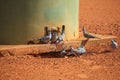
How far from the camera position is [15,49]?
850 centimetres

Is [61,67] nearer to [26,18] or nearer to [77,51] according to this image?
[77,51]

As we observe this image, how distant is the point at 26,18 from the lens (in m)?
8.96

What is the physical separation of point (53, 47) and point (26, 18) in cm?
95

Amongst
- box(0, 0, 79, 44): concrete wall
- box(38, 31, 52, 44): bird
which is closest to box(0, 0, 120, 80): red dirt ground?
box(38, 31, 52, 44): bird

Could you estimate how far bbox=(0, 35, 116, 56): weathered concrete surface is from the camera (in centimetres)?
848

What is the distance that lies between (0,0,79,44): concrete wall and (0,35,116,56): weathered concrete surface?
402mm

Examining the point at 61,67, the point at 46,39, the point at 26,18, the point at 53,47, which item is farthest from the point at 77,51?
the point at 26,18

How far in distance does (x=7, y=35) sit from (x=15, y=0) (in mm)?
871

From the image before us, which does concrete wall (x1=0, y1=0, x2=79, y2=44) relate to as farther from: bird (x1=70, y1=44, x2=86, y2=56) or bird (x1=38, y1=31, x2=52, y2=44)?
bird (x1=70, y1=44, x2=86, y2=56)

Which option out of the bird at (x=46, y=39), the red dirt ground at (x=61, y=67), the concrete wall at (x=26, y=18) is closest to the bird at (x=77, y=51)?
the red dirt ground at (x=61, y=67)

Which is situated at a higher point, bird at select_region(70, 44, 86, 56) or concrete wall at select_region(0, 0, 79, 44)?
concrete wall at select_region(0, 0, 79, 44)

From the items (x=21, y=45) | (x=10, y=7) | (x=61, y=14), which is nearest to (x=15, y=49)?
(x=21, y=45)

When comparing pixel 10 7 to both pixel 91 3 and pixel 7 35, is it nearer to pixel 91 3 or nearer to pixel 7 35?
pixel 7 35

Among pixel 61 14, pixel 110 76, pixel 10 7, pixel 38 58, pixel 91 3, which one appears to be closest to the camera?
pixel 110 76
